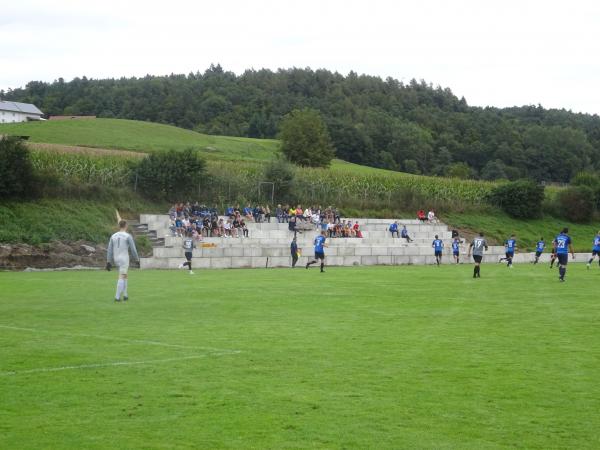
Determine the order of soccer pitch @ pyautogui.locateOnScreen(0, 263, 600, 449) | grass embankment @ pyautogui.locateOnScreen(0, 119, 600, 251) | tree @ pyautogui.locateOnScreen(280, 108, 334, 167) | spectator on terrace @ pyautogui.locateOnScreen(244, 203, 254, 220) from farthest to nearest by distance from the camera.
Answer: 1. tree @ pyautogui.locateOnScreen(280, 108, 334, 167)
2. grass embankment @ pyautogui.locateOnScreen(0, 119, 600, 251)
3. spectator on terrace @ pyautogui.locateOnScreen(244, 203, 254, 220)
4. soccer pitch @ pyautogui.locateOnScreen(0, 263, 600, 449)

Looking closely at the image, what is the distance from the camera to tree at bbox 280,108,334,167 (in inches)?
3969

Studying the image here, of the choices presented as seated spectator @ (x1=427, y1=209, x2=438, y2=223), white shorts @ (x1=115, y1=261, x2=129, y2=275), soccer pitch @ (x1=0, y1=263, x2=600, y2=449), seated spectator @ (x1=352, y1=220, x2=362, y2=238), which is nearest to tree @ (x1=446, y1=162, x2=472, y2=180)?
seated spectator @ (x1=427, y1=209, x2=438, y2=223)

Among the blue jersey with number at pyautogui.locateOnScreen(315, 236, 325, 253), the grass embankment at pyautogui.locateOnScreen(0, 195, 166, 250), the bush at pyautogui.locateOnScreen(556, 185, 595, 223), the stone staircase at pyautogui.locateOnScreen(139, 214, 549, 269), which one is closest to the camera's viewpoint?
the blue jersey with number at pyautogui.locateOnScreen(315, 236, 325, 253)

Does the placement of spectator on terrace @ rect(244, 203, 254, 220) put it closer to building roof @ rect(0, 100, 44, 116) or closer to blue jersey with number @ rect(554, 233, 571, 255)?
blue jersey with number @ rect(554, 233, 571, 255)

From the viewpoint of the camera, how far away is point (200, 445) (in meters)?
7.05

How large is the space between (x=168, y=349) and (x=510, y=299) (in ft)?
40.0

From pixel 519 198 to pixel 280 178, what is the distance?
984 inches

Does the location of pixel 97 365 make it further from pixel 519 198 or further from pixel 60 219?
pixel 519 198

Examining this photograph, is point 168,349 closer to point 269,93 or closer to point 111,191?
point 111,191

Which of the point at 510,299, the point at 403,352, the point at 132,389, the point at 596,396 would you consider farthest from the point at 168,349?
the point at 510,299

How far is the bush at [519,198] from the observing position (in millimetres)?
72188

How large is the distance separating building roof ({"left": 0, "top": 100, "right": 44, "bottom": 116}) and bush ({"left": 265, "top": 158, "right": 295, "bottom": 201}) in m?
102

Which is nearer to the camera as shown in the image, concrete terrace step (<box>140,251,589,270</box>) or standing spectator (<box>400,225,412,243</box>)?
concrete terrace step (<box>140,251,589,270</box>)

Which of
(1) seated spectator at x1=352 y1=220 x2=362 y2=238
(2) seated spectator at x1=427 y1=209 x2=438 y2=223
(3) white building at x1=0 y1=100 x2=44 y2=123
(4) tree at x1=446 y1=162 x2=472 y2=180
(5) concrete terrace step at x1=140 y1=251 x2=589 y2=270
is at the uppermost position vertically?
(3) white building at x1=0 y1=100 x2=44 y2=123
